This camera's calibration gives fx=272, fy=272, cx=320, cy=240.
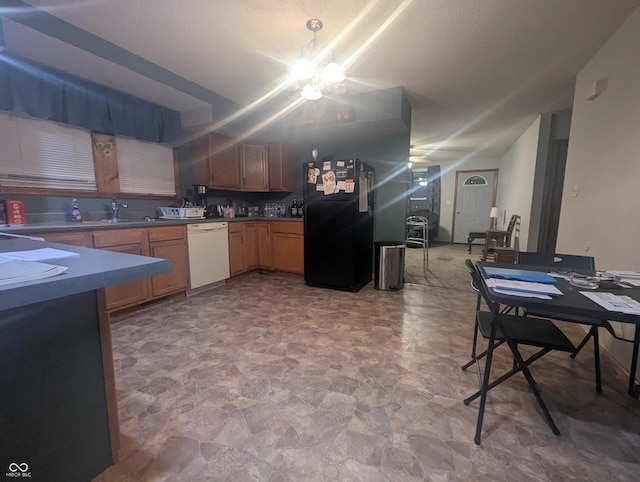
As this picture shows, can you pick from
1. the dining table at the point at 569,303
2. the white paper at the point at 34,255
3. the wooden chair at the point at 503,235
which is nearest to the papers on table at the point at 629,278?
the dining table at the point at 569,303

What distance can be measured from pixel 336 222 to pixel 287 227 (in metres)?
0.92

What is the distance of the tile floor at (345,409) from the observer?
1145 millimetres

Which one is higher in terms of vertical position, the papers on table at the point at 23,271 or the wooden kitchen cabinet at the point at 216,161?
the wooden kitchen cabinet at the point at 216,161

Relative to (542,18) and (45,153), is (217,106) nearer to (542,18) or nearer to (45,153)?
(45,153)

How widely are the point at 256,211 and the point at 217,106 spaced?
177 centimetres

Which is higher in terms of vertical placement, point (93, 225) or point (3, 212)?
point (3, 212)

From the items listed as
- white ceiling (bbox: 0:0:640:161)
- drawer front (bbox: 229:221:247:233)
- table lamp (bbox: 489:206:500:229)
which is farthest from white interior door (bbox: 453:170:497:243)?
drawer front (bbox: 229:221:247:233)

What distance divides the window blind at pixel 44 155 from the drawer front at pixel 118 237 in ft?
2.52

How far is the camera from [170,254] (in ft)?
9.78

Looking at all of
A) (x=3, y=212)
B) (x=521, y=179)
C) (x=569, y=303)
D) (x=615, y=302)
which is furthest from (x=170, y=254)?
(x=521, y=179)

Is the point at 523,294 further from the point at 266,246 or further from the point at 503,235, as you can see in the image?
the point at 503,235

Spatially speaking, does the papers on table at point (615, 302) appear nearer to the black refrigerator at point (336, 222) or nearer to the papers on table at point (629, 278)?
the papers on table at point (629, 278)

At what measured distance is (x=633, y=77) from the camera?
1.82 metres

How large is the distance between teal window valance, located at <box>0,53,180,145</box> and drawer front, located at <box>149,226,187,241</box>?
1.14 m
